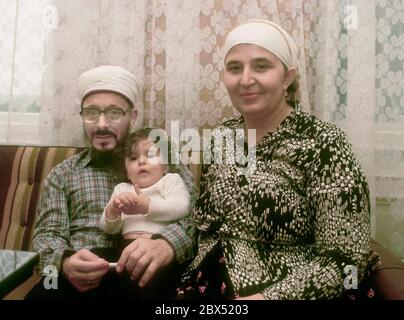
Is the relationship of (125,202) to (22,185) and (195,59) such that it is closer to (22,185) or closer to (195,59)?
(22,185)

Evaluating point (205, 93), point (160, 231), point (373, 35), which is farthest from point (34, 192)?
point (373, 35)

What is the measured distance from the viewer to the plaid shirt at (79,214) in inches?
43.9

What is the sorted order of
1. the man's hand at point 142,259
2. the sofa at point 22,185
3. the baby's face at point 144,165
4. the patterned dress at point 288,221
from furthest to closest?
the sofa at point 22,185 < the baby's face at point 144,165 < the man's hand at point 142,259 < the patterned dress at point 288,221

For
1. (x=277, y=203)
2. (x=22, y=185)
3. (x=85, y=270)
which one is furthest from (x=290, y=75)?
(x=22, y=185)

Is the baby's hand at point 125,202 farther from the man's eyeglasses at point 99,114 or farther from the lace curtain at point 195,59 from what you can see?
the lace curtain at point 195,59

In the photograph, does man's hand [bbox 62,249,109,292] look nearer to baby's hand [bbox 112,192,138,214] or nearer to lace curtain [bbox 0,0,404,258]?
baby's hand [bbox 112,192,138,214]

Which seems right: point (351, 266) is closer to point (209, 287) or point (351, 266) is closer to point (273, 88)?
point (209, 287)

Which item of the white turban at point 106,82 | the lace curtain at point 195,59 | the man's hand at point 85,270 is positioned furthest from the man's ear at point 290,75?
the man's hand at point 85,270

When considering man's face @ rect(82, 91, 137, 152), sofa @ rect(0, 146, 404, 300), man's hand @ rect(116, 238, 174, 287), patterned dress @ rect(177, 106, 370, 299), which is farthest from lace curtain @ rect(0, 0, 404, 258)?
man's hand @ rect(116, 238, 174, 287)

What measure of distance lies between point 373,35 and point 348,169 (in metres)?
0.67

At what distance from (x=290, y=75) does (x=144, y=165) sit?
1.45 feet

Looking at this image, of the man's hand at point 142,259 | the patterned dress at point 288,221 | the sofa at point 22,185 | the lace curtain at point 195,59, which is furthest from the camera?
the lace curtain at point 195,59

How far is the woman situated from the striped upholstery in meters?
0.52

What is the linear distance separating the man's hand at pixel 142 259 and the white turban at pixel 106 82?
43cm
